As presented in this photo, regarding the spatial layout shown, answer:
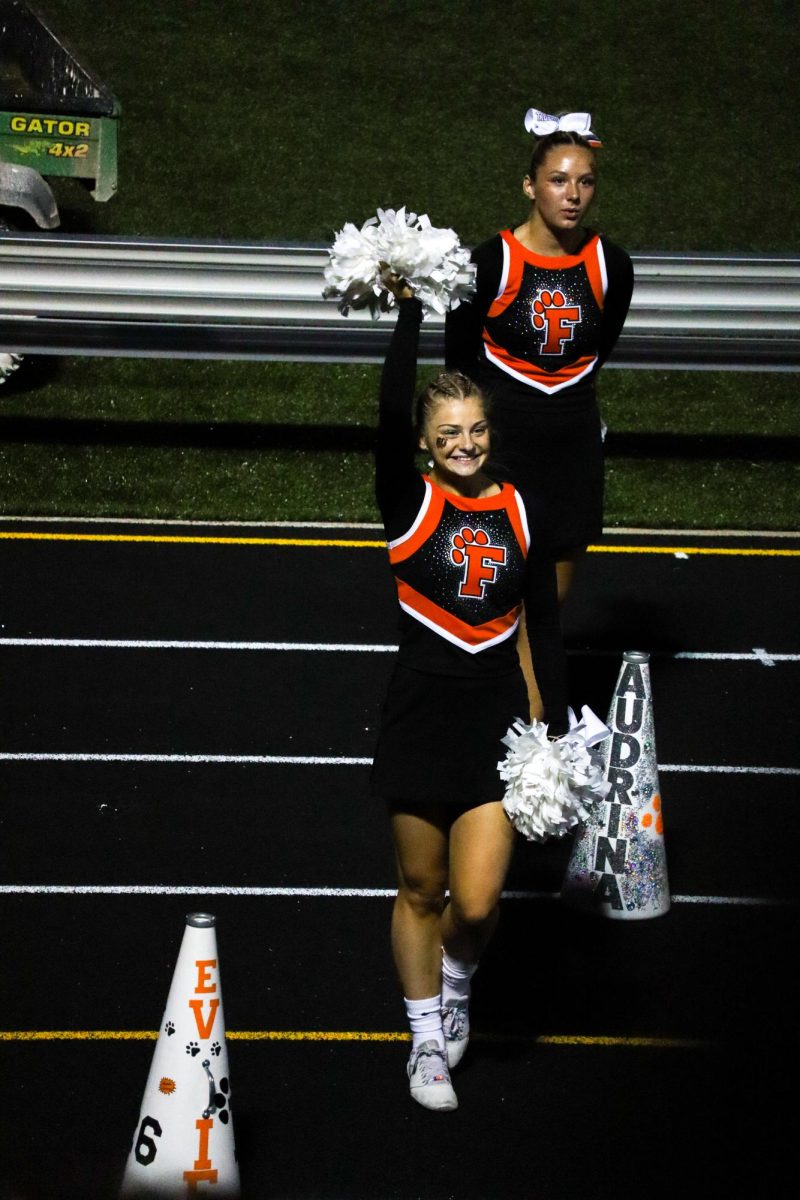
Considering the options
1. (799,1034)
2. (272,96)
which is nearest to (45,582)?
(799,1034)

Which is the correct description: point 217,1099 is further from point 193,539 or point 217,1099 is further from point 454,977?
point 193,539

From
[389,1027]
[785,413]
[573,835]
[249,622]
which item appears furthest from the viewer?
[785,413]

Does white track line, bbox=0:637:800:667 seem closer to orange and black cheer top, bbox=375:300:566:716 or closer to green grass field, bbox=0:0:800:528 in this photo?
green grass field, bbox=0:0:800:528

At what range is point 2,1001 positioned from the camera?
17.4ft

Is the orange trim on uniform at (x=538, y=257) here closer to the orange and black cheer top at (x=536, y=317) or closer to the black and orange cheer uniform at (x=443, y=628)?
the orange and black cheer top at (x=536, y=317)

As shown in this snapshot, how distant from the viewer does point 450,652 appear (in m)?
4.66

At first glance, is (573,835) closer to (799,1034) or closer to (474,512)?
(799,1034)

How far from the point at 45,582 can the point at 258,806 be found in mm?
2838

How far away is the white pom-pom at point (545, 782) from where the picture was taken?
14.6 ft

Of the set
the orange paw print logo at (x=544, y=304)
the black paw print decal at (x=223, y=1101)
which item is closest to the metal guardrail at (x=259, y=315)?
the orange paw print logo at (x=544, y=304)

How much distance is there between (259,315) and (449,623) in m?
6.64

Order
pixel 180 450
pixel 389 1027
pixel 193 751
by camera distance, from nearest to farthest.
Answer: pixel 389 1027 < pixel 193 751 < pixel 180 450

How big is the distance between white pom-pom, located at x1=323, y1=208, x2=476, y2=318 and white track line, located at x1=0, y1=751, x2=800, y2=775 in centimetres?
290

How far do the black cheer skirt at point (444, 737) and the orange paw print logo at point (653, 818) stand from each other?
4.92 feet
